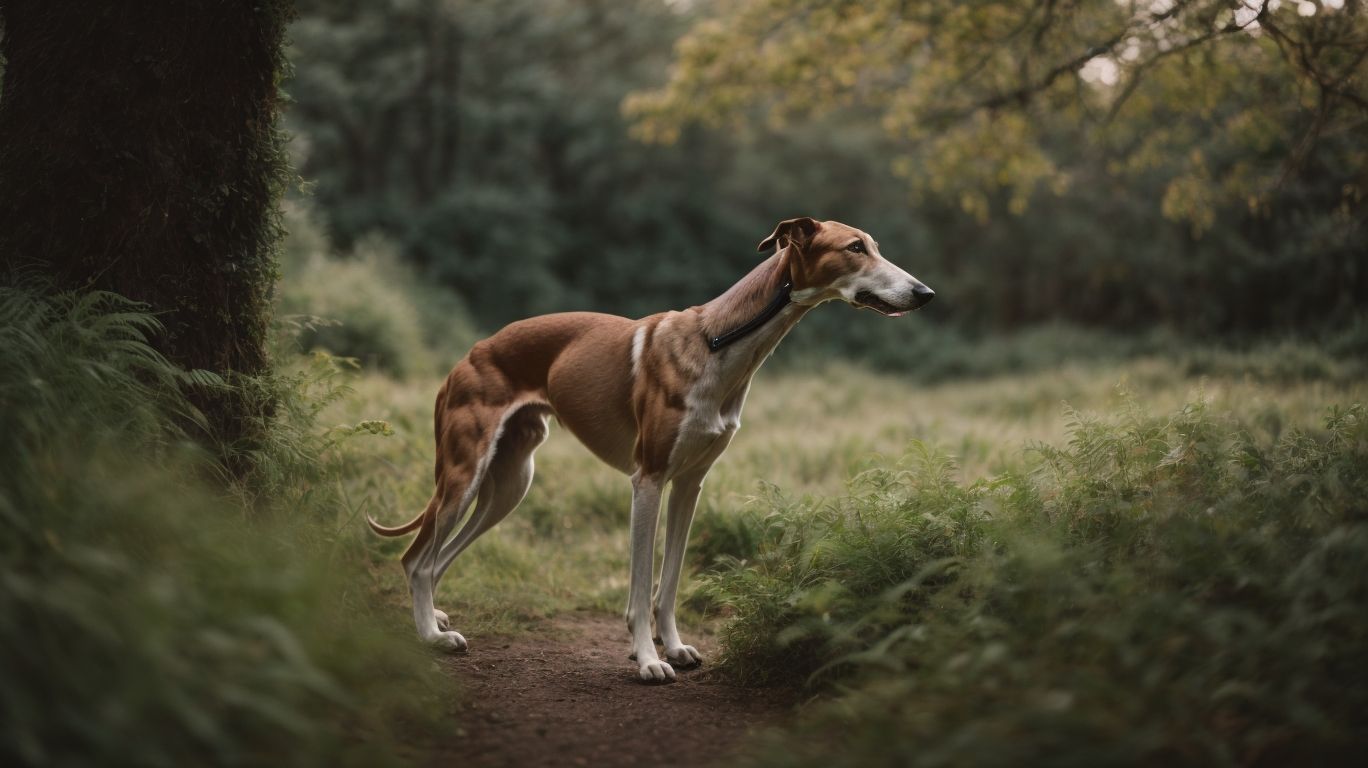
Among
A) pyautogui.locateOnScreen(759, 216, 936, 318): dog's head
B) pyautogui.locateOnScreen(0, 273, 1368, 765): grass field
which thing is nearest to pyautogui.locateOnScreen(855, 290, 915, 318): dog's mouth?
pyautogui.locateOnScreen(759, 216, 936, 318): dog's head

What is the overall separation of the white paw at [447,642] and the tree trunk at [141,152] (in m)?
1.38

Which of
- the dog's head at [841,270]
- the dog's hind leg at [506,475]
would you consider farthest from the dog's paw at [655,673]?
the dog's head at [841,270]

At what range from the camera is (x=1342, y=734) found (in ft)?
8.02

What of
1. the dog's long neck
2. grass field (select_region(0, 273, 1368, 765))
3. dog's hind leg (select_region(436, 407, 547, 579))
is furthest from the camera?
dog's hind leg (select_region(436, 407, 547, 579))

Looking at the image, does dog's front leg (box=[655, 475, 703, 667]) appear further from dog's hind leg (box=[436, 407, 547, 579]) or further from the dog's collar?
dog's hind leg (box=[436, 407, 547, 579])

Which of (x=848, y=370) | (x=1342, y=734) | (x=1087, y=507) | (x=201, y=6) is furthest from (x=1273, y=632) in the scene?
(x=848, y=370)

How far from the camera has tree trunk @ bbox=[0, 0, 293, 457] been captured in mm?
3971

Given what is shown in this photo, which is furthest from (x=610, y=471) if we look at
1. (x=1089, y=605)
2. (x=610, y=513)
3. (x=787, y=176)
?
(x=787, y=176)

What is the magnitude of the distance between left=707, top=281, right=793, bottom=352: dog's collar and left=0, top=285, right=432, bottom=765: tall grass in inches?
78.2

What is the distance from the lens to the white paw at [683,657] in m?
4.52

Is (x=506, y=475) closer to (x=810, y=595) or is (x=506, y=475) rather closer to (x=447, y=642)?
(x=447, y=642)

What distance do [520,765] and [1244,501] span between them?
3.09 m

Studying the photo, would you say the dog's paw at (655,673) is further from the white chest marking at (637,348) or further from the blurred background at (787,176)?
the blurred background at (787,176)

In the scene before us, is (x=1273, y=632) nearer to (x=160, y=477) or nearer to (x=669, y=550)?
(x=669, y=550)
